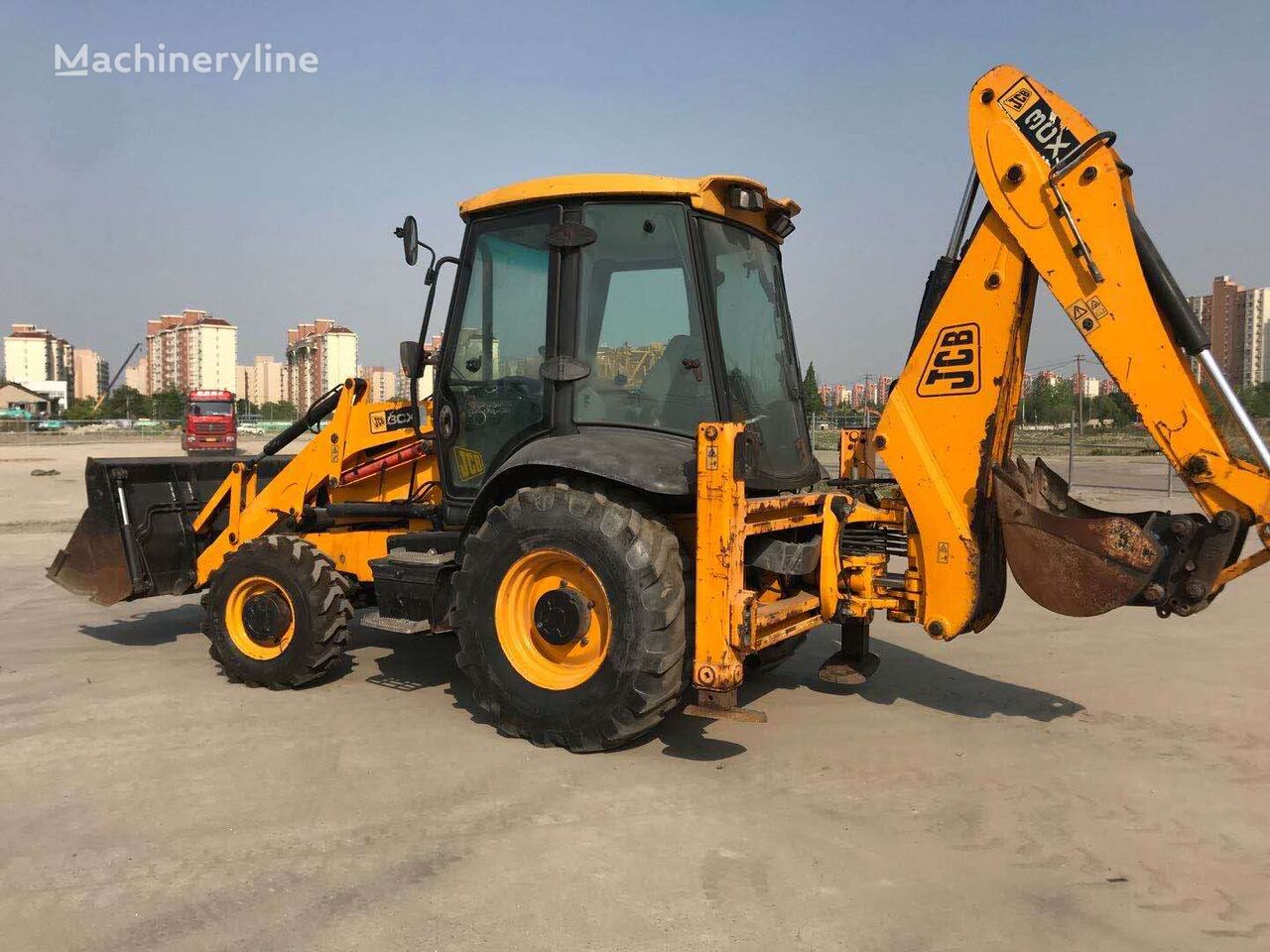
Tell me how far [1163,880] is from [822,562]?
6.46 feet

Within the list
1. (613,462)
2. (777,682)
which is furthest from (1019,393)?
(777,682)

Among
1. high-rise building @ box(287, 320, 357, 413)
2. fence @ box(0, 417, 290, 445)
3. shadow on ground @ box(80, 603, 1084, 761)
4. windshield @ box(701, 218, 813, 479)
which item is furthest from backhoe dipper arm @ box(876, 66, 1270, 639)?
high-rise building @ box(287, 320, 357, 413)

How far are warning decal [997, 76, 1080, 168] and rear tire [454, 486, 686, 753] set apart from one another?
2.53m

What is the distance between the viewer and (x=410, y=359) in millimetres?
5516

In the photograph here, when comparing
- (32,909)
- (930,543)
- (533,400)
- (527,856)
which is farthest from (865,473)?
(32,909)

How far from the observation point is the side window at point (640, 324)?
15.6 feet

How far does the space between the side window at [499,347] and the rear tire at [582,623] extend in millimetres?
637

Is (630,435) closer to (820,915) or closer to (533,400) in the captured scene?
(533,400)

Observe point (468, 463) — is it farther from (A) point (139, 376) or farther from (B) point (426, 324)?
(A) point (139, 376)

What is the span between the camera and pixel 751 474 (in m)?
4.57

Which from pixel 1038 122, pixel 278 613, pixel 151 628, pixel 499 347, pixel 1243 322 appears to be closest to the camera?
pixel 1038 122

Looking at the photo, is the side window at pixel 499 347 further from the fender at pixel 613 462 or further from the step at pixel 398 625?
the step at pixel 398 625

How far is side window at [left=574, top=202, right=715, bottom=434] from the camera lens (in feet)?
15.6

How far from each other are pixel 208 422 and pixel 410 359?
31.6m
